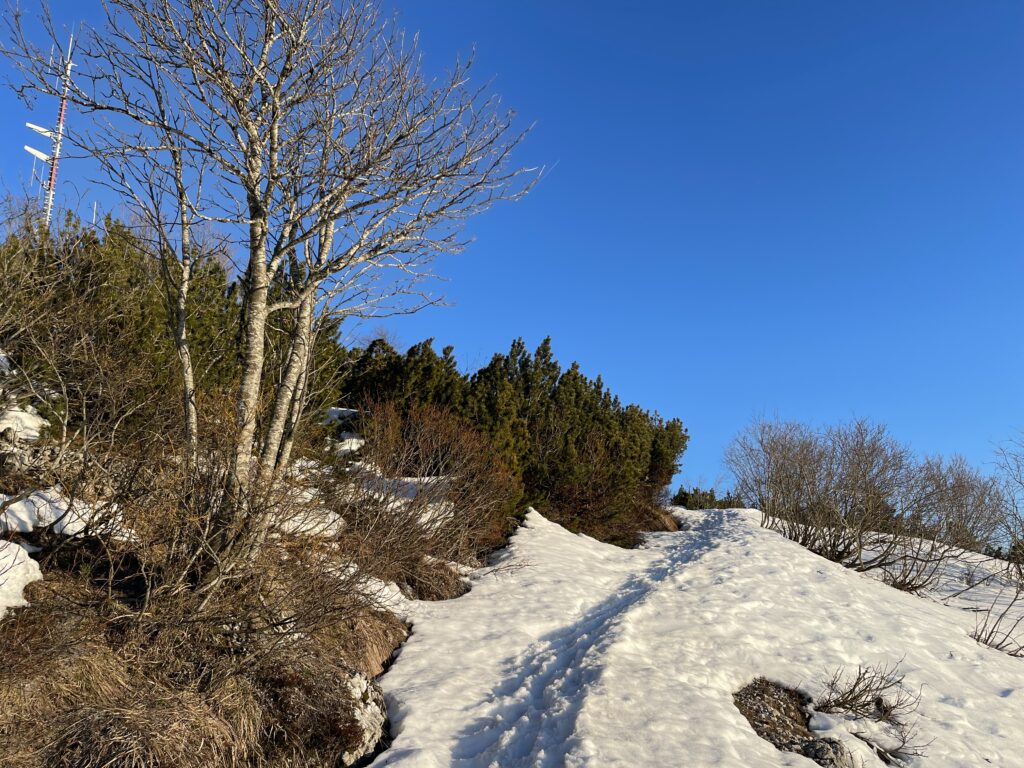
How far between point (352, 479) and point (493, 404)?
5.23m

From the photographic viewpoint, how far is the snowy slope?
4.57m

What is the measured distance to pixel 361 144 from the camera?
5859 mm

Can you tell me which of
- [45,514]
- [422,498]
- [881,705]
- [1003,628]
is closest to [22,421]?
[45,514]

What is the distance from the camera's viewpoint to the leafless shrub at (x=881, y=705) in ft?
16.2

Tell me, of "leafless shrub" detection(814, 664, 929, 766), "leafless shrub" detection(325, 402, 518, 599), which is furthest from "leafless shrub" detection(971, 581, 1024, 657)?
"leafless shrub" detection(325, 402, 518, 599)

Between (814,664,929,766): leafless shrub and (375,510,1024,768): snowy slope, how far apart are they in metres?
0.13

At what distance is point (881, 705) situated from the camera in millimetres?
5539

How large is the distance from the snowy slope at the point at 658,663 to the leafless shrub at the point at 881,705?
13cm

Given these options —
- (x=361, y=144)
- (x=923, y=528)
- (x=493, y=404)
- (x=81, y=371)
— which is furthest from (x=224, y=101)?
(x=923, y=528)

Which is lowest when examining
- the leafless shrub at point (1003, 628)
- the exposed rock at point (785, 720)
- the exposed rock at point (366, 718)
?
the exposed rock at point (366, 718)

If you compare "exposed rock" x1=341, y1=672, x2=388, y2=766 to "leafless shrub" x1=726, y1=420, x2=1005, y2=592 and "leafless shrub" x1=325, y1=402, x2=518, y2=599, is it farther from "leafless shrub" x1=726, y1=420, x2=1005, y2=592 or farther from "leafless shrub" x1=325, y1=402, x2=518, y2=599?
"leafless shrub" x1=726, y1=420, x2=1005, y2=592

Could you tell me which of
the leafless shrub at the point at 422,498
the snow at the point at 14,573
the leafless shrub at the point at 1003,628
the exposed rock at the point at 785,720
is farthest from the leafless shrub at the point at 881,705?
the snow at the point at 14,573

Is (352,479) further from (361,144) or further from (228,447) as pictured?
(361,144)

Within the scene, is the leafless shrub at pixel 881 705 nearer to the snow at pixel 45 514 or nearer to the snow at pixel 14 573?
the snow at pixel 14 573
